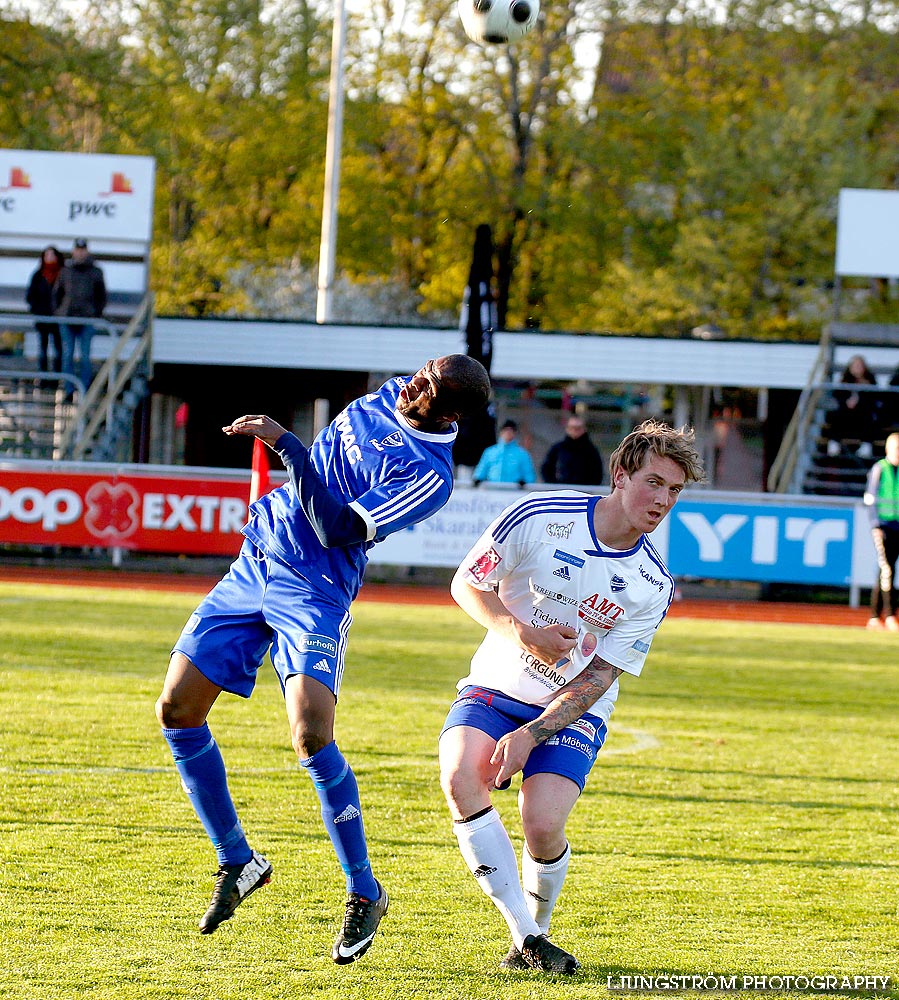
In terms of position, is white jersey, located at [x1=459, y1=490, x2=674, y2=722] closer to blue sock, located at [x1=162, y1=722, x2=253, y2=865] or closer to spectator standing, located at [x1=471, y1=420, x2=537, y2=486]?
blue sock, located at [x1=162, y1=722, x2=253, y2=865]

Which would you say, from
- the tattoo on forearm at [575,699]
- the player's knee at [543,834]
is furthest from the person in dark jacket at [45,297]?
the player's knee at [543,834]

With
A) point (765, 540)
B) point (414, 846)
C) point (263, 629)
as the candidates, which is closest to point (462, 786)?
point (263, 629)

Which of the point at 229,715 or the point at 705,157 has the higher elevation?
the point at 705,157

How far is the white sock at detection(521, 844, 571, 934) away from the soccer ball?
27.8 ft

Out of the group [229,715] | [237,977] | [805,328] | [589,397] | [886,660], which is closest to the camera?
[237,977]

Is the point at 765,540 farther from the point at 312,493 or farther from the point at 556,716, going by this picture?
the point at 312,493

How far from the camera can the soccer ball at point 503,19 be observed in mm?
11820

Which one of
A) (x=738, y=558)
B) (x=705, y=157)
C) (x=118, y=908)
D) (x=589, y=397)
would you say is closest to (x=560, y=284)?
(x=705, y=157)

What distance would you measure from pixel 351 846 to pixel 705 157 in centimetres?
3480

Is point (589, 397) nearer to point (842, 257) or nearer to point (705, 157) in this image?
point (842, 257)

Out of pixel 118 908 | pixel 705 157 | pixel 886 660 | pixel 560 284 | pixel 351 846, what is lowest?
pixel 886 660

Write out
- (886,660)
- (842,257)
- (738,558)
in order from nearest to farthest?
(886,660) → (738,558) → (842,257)

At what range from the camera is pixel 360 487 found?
4.91 m

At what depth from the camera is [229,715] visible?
9422 millimetres
